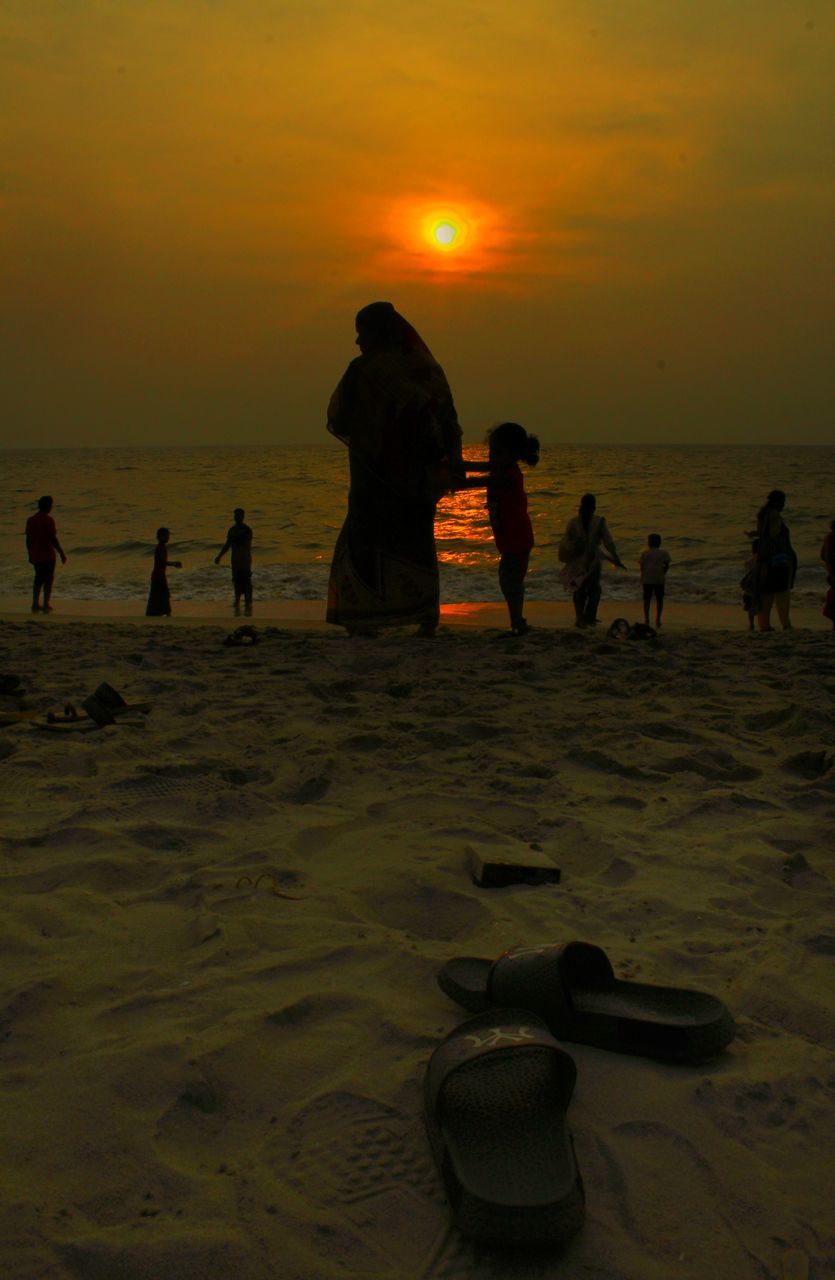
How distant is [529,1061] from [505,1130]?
144 mm

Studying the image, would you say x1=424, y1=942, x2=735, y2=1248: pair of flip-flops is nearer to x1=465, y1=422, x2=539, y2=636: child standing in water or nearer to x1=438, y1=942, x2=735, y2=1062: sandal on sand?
x1=438, y1=942, x2=735, y2=1062: sandal on sand

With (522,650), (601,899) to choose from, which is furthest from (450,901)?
(522,650)

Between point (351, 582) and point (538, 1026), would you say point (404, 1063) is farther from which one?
point (351, 582)

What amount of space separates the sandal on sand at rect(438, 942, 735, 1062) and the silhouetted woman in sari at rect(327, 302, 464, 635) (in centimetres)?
574

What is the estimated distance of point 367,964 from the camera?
255 centimetres

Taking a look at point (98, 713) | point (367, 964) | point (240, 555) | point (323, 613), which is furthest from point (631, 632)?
point (323, 613)

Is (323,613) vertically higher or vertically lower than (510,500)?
lower

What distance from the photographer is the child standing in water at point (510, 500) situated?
8.03 meters

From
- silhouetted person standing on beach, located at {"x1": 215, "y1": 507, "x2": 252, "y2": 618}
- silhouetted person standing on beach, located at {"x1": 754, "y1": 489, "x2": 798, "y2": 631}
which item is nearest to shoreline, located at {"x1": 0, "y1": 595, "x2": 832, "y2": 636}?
silhouetted person standing on beach, located at {"x1": 215, "y1": 507, "x2": 252, "y2": 618}

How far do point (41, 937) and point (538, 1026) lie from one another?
1.37m

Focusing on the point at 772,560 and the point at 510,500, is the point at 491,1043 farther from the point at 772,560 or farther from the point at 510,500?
the point at 772,560

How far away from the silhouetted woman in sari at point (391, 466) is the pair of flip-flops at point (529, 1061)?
5690mm

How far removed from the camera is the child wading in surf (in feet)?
26.3

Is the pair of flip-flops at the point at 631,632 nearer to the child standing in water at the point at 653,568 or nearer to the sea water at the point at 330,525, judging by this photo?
the sea water at the point at 330,525
